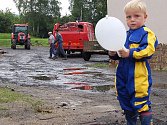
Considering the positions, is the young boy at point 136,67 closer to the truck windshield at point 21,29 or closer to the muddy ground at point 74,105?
the muddy ground at point 74,105

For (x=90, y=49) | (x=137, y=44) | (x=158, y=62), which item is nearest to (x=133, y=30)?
(x=137, y=44)

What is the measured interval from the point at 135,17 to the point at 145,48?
36cm

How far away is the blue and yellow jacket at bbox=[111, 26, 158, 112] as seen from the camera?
13.9 ft

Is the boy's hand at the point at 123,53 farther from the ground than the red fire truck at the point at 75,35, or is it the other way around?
the boy's hand at the point at 123,53

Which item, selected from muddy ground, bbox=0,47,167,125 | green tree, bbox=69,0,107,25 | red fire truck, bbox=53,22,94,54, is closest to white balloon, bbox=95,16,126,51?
muddy ground, bbox=0,47,167,125

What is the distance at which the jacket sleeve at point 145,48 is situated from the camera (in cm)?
414

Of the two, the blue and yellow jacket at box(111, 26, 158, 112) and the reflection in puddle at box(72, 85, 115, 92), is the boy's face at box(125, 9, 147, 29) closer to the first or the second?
the blue and yellow jacket at box(111, 26, 158, 112)

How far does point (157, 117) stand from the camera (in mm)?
6742

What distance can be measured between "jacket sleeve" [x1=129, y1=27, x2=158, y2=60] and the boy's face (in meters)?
0.12


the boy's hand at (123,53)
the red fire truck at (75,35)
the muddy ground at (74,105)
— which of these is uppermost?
the boy's hand at (123,53)

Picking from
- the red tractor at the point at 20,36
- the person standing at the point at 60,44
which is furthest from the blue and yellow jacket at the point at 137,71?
the red tractor at the point at 20,36

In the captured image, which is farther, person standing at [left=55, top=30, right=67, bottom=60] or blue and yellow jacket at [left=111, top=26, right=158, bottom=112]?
person standing at [left=55, top=30, right=67, bottom=60]

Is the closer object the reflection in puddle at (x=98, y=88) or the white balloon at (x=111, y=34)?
the white balloon at (x=111, y=34)

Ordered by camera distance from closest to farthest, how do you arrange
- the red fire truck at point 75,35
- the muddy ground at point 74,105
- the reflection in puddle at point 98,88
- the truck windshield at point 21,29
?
the muddy ground at point 74,105 → the reflection in puddle at point 98,88 → the red fire truck at point 75,35 → the truck windshield at point 21,29
